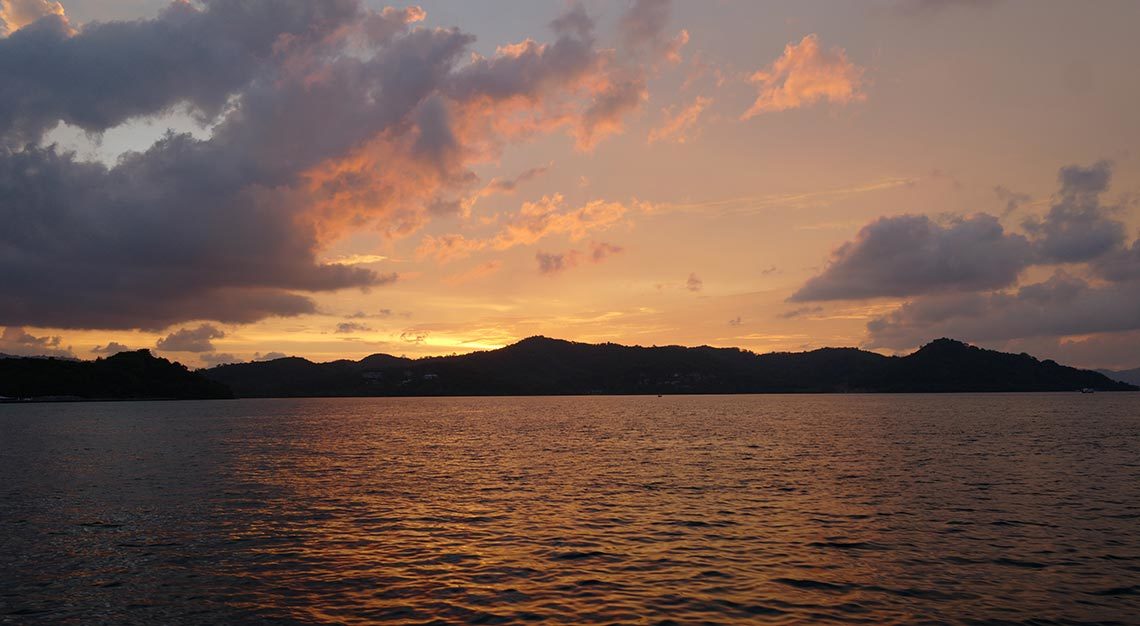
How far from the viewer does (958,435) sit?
121188 mm

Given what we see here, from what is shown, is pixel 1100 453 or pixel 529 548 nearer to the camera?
pixel 529 548

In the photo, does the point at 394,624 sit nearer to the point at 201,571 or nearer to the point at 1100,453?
the point at 201,571

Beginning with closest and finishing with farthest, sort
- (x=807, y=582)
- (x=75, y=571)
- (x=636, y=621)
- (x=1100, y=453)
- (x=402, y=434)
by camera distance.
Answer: (x=636, y=621) < (x=807, y=582) < (x=75, y=571) < (x=1100, y=453) < (x=402, y=434)

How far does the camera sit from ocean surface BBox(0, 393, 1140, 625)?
27.0 m

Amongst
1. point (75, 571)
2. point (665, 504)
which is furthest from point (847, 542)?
point (75, 571)

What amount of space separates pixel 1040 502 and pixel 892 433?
82852mm

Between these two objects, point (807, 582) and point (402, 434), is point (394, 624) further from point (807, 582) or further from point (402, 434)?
point (402, 434)

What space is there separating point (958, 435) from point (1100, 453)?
33.1m

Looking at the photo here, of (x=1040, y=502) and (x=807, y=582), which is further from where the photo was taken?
(x=1040, y=502)

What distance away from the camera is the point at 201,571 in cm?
3284

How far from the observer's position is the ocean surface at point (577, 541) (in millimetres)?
27016

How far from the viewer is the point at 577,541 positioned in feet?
126

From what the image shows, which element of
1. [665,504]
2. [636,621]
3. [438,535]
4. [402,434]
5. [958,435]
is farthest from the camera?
[402,434]

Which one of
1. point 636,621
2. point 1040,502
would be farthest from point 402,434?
point 636,621
